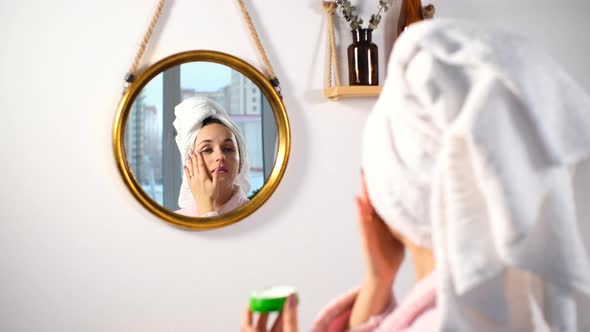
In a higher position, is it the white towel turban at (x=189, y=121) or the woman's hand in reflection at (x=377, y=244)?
the white towel turban at (x=189, y=121)

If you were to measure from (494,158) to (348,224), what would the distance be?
1.21 m

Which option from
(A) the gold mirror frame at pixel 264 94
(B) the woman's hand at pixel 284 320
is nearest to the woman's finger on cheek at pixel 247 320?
(B) the woman's hand at pixel 284 320

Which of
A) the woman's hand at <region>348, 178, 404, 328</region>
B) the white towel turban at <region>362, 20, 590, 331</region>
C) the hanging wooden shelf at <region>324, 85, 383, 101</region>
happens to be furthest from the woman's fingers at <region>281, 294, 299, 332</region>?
the hanging wooden shelf at <region>324, 85, 383, 101</region>

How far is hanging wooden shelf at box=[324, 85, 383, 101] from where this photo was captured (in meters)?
1.75

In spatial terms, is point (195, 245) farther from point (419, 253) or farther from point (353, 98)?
point (419, 253)

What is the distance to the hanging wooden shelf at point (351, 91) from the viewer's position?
175 centimetres

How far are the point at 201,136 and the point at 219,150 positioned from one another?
0.06 metres

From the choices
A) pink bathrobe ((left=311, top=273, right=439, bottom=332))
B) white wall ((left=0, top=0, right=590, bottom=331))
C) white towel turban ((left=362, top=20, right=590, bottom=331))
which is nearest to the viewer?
white towel turban ((left=362, top=20, right=590, bottom=331))

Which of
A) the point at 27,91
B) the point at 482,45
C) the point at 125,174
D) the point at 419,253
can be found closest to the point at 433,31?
the point at 482,45

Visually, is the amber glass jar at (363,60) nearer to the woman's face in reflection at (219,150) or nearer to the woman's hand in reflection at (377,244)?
the woman's face in reflection at (219,150)

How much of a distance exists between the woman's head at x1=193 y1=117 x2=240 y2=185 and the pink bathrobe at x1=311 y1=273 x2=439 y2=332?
81 centimetres

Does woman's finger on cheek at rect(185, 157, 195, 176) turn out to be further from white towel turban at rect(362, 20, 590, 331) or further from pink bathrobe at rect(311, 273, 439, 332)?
white towel turban at rect(362, 20, 590, 331)

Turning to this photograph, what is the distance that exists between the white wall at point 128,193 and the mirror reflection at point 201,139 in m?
0.07

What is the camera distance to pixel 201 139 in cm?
169
